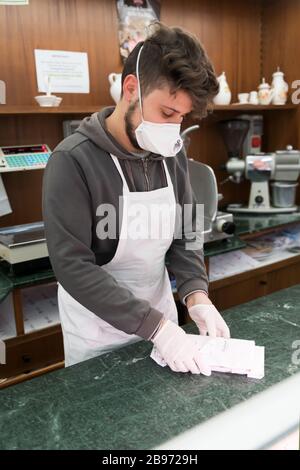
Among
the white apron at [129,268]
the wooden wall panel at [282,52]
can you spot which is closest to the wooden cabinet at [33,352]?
the white apron at [129,268]

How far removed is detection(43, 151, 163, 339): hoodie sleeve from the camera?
3.60ft

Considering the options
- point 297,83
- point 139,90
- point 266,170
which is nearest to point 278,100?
point 297,83

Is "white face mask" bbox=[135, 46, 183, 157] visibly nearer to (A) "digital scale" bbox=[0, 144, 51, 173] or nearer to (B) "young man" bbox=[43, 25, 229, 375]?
(B) "young man" bbox=[43, 25, 229, 375]

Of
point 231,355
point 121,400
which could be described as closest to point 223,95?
point 231,355

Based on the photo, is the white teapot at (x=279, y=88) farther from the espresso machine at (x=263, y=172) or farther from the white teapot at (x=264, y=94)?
the espresso machine at (x=263, y=172)

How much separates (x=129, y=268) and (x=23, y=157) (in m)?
1.14

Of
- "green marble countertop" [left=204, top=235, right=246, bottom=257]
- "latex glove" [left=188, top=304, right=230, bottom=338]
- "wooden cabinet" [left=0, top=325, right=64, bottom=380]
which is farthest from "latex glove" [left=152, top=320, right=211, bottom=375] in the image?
"green marble countertop" [left=204, top=235, right=246, bottom=257]

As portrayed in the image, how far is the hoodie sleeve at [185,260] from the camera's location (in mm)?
1390

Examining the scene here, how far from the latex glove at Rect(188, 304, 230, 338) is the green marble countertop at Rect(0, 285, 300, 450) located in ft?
0.25

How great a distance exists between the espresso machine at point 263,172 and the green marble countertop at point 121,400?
1.93 meters

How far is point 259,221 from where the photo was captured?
2834 mm

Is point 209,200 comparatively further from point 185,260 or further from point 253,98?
point 253,98

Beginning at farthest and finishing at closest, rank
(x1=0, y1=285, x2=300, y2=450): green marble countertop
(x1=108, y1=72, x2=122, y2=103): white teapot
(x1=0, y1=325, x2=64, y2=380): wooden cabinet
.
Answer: (x1=108, y1=72, x2=122, y2=103): white teapot, (x1=0, y1=325, x2=64, y2=380): wooden cabinet, (x1=0, y1=285, x2=300, y2=450): green marble countertop

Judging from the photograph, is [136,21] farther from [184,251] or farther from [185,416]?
[185,416]
